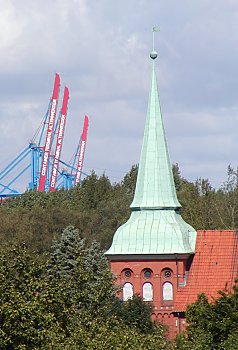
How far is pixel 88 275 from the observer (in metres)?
47.8

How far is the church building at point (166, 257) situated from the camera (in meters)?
64.4

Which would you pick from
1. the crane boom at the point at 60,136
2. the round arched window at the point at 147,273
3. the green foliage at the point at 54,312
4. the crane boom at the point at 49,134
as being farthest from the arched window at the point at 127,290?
the crane boom at the point at 60,136

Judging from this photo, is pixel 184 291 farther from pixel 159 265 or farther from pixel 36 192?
pixel 36 192

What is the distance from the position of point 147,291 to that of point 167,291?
862 millimetres

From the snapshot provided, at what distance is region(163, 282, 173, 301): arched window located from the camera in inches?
2539

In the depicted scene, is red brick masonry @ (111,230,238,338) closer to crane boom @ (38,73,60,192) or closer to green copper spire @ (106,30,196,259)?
Result: green copper spire @ (106,30,196,259)

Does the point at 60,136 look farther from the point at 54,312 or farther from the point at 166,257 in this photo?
the point at 54,312

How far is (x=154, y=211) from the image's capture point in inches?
2591

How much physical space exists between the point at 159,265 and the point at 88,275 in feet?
56.0

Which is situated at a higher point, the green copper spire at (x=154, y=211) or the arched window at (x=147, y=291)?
the green copper spire at (x=154, y=211)

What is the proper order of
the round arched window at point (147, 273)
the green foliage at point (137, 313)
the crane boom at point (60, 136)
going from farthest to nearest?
the crane boom at point (60, 136) < the round arched window at point (147, 273) < the green foliage at point (137, 313)

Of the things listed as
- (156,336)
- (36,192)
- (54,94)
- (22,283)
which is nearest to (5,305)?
(22,283)

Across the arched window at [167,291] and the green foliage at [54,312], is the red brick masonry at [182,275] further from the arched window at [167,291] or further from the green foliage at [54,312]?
the green foliage at [54,312]

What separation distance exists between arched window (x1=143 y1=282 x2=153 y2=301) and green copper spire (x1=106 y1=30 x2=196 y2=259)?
1.20 metres
